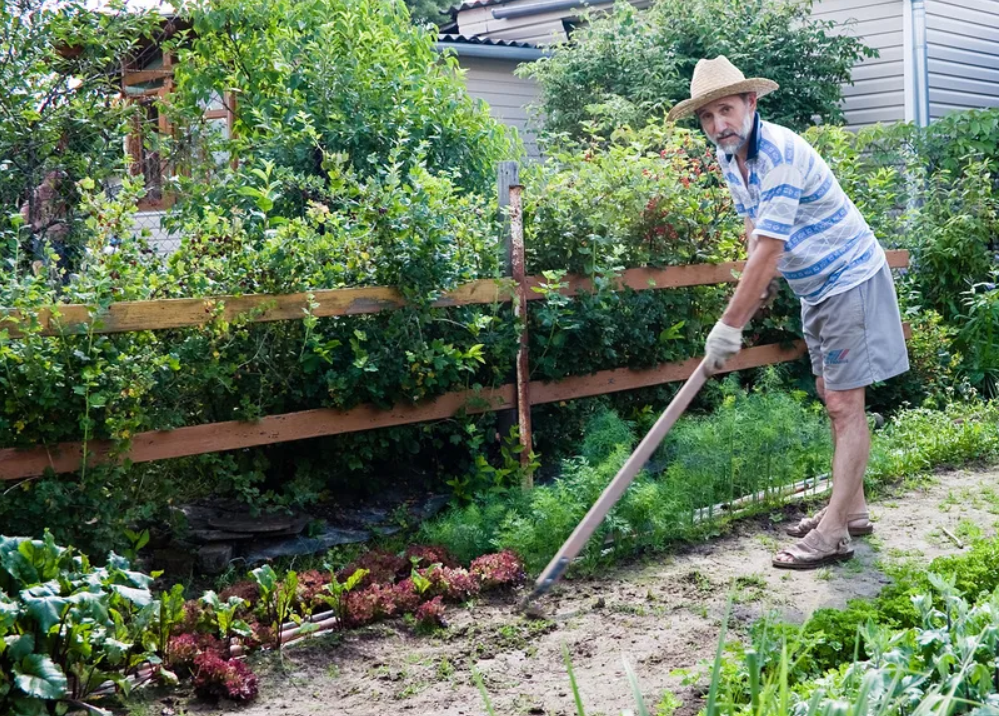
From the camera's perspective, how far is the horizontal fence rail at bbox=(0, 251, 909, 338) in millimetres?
4383

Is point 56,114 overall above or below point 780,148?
above

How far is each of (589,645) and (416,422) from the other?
1976mm

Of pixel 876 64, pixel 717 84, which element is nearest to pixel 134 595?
pixel 717 84

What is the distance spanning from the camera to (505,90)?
15.5 meters

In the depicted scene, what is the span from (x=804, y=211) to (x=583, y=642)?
2019mm

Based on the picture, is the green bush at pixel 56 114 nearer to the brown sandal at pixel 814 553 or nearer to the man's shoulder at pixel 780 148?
the man's shoulder at pixel 780 148

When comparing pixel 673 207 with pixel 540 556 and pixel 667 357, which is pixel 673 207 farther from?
pixel 540 556

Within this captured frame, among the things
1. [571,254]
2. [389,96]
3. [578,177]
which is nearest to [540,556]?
[571,254]

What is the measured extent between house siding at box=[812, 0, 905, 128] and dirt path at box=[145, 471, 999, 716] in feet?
28.6

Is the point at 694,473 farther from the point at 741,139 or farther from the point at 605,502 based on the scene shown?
the point at 605,502

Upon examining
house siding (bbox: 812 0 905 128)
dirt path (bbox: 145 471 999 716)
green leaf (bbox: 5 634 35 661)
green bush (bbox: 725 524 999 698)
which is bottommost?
dirt path (bbox: 145 471 999 716)

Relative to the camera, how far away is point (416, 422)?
5641 mm

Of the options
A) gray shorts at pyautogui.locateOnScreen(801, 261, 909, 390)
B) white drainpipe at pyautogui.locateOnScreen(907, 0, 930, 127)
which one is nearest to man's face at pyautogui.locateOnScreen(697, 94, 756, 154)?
gray shorts at pyautogui.locateOnScreen(801, 261, 909, 390)

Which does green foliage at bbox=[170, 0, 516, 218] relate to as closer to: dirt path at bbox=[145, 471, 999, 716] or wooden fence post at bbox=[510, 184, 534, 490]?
wooden fence post at bbox=[510, 184, 534, 490]
